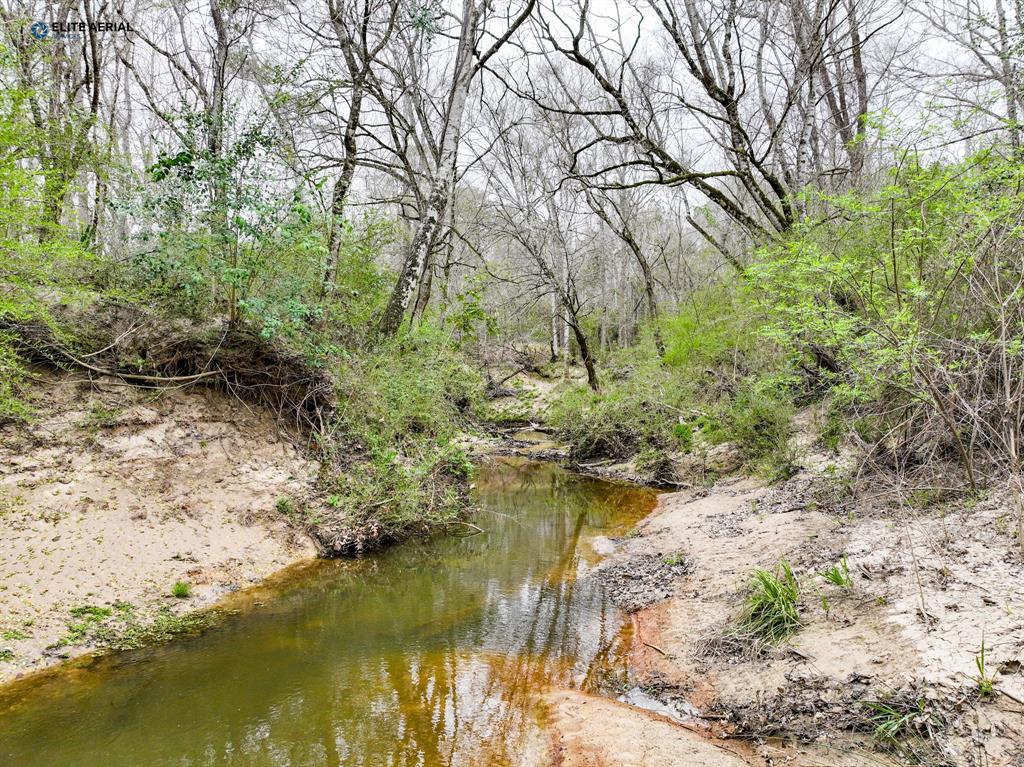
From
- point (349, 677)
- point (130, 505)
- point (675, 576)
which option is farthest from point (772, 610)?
point (130, 505)

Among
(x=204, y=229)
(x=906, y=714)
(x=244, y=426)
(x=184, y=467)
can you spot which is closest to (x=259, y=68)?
(x=204, y=229)

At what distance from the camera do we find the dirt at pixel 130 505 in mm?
5359

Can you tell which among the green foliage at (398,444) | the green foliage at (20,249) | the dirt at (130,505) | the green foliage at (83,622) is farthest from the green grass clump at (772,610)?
the green foliage at (20,249)

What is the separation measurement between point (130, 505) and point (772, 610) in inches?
281

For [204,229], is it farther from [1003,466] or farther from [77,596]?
[1003,466]

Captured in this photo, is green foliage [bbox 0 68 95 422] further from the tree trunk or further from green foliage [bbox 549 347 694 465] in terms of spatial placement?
green foliage [bbox 549 347 694 465]

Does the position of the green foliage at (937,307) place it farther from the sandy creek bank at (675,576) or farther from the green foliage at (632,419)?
the green foliage at (632,419)

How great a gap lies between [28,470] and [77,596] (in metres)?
1.84

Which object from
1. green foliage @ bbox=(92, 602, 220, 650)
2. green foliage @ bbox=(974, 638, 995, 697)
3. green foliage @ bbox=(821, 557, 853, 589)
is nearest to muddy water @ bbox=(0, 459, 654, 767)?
green foliage @ bbox=(92, 602, 220, 650)

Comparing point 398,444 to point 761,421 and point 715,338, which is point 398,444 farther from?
point 715,338

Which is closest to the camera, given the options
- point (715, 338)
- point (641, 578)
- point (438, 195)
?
point (641, 578)

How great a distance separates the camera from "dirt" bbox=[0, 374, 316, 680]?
5.36m

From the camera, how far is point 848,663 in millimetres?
3809

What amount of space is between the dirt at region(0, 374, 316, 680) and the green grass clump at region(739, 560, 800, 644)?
557 cm
